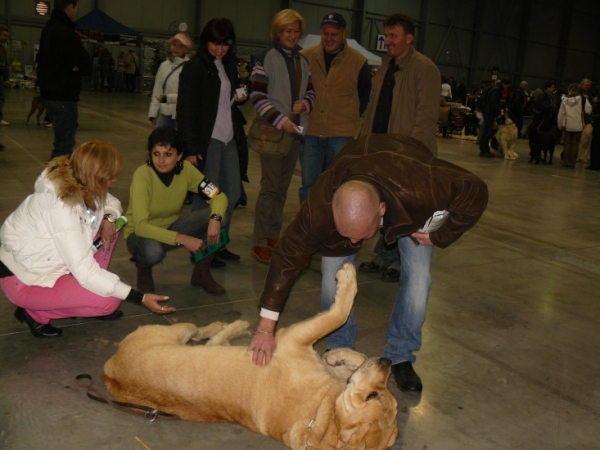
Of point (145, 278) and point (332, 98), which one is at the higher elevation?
point (332, 98)

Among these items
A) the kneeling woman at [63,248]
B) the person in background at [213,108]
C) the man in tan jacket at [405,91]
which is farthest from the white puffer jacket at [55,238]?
the man in tan jacket at [405,91]

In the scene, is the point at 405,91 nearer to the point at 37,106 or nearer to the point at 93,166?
the point at 93,166

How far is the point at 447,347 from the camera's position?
4.15m

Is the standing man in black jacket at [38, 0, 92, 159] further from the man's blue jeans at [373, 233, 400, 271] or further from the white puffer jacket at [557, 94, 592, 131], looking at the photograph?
the white puffer jacket at [557, 94, 592, 131]

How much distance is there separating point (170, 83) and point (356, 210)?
5.67 m

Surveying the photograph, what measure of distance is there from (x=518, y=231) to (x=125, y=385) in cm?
579

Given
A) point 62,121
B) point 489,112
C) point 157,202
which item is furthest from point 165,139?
point 489,112

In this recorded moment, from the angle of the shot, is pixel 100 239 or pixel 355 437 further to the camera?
pixel 100 239

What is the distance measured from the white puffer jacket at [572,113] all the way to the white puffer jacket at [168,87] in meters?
9.82

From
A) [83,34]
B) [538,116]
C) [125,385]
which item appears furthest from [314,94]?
[83,34]

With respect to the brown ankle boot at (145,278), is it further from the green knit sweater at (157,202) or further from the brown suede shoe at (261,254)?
the brown suede shoe at (261,254)

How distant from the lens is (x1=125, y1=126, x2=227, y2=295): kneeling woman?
4.42m

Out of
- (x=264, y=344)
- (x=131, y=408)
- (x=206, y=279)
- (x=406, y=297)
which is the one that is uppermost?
(x=406, y=297)

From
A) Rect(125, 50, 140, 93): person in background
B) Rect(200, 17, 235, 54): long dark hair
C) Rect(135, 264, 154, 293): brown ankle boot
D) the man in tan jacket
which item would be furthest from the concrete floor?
Rect(125, 50, 140, 93): person in background
